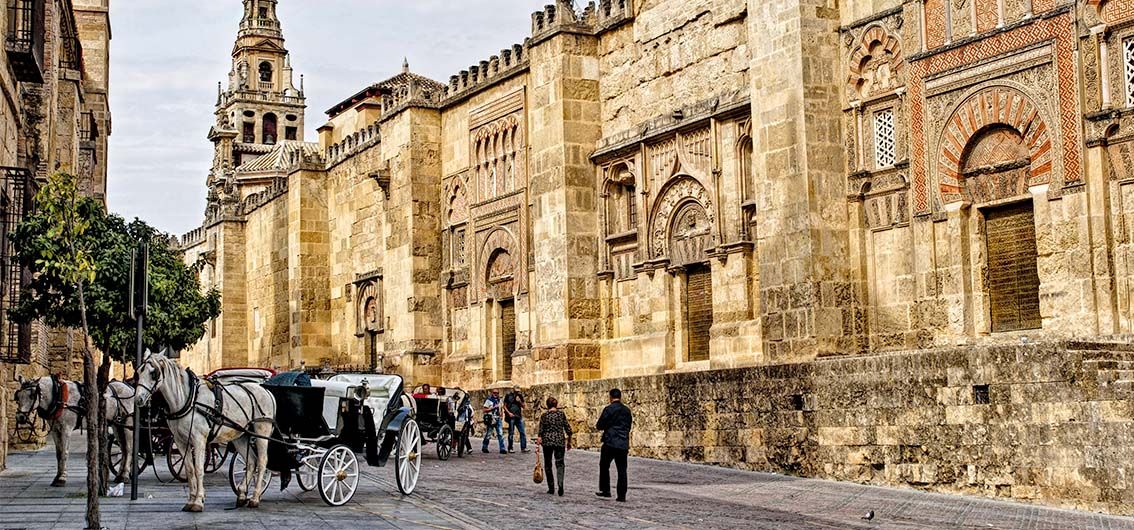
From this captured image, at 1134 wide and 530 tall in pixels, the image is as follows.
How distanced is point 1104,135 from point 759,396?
5.54 metres

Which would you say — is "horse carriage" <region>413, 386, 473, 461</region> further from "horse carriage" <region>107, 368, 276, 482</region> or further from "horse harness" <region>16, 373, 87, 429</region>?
"horse harness" <region>16, 373, 87, 429</region>

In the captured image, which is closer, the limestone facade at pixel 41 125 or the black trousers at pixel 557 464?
the black trousers at pixel 557 464

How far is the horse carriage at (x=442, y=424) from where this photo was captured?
21.3 meters

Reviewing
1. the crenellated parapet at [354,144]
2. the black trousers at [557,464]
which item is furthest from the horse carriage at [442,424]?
the crenellated parapet at [354,144]

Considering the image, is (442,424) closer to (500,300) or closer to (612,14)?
(500,300)

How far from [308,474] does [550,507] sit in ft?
10.5

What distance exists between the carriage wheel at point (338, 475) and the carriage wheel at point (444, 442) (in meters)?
7.64

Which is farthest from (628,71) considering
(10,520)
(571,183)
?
(10,520)

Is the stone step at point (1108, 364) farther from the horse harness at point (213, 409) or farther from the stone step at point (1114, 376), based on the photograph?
the horse harness at point (213, 409)

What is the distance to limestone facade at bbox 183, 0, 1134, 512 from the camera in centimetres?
1669

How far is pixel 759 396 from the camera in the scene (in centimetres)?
1898

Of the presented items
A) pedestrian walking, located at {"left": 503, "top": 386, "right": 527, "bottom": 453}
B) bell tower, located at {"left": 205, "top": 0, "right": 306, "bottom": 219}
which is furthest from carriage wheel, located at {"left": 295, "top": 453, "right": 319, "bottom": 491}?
bell tower, located at {"left": 205, "top": 0, "right": 306, "bottom": 219}

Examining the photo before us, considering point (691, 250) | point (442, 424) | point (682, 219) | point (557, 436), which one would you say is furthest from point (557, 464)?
point (682, 219)

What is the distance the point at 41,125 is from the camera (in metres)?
21.9
